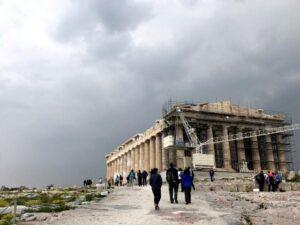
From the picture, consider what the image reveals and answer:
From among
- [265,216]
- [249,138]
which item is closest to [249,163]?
[249,138]

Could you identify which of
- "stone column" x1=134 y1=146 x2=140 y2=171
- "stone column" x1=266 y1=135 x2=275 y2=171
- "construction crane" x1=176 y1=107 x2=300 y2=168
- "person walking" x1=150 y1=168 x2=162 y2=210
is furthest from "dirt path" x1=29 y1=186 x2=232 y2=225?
"stone column" x1=134 y1=146 x2=140 y2=171

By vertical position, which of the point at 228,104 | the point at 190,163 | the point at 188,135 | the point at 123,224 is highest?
the point at 228,104

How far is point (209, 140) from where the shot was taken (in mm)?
70562

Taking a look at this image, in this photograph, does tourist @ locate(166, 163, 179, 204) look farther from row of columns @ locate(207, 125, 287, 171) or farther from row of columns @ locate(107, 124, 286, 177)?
row of columns @ locate(207, 125, 287, 171)

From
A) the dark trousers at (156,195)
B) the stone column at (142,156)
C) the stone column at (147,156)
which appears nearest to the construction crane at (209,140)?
the stone column at (147,156)

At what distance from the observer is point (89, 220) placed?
650 inches

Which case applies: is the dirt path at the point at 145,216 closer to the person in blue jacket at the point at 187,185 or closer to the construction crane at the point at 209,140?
the person in blue jacket at the point at 187,185

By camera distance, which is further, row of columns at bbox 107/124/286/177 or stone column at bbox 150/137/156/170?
stone column at bbox 150/137/156/170

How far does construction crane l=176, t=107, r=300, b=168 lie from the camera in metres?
63.9

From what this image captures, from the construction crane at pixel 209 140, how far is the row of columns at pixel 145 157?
7.31 m

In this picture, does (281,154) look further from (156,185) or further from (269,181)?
(156,185)

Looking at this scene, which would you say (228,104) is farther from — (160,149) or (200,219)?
(200,219)

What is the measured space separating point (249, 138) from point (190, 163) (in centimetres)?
1567

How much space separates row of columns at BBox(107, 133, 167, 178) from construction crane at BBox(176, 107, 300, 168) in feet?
24.0
